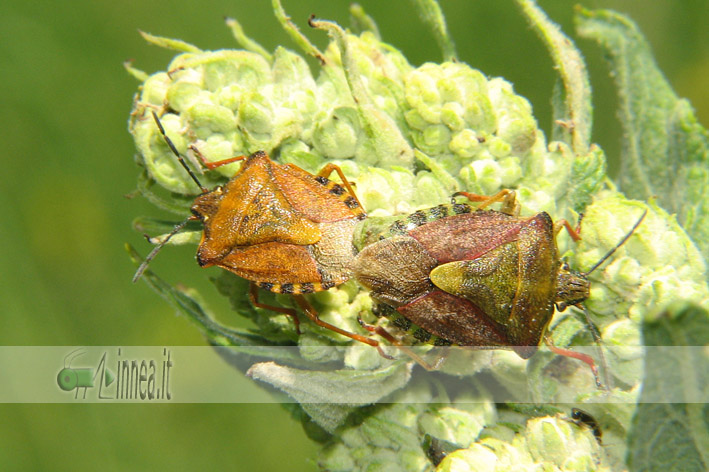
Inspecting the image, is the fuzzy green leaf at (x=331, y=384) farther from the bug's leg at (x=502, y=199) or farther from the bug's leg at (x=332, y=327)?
the bug's leg at (x=502, y=199)

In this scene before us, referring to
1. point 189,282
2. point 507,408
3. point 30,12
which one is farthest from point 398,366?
point 30,12

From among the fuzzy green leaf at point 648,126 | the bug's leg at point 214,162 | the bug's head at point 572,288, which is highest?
the fuzzy green leaf at point 648,126

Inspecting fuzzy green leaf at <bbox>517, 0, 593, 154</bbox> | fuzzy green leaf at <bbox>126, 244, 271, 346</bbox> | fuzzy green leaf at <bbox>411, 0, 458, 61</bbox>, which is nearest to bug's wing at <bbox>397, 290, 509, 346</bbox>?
fuzzy green leaf at <bbox>126, 244, 271, 346</bbox>

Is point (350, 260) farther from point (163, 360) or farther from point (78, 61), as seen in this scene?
point (78, 61)

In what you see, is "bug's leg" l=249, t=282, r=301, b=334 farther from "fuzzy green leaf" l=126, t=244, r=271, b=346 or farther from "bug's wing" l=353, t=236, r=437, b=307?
"bug's wing" l=353, t=236, r=437, b=307

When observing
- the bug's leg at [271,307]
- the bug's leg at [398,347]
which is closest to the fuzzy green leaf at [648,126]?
the bug's leg at [398,347]

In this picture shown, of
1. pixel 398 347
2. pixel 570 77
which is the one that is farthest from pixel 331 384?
pixel 570 77

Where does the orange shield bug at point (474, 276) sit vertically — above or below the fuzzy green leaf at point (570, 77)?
below
